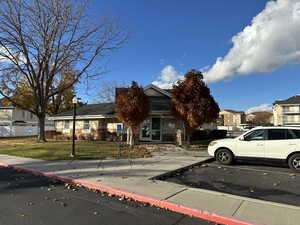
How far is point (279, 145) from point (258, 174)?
1.75 meters

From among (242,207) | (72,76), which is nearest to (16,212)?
(242,207)

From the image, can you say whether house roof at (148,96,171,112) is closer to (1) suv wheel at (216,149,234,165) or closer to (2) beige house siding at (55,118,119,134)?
(2) beige house siding at (55,118,119,134)

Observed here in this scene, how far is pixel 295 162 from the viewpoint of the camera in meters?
8.47

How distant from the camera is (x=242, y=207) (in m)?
4.58

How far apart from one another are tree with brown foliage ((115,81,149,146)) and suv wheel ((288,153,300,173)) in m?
9.19

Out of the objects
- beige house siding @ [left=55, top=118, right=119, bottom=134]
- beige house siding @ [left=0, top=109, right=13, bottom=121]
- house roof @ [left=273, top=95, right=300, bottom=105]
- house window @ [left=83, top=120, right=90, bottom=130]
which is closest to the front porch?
beige house siding @ [left=55, top=118, right=119, bottom=134]

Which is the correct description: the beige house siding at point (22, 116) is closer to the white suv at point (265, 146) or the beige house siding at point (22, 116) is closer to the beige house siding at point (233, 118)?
the white suv at point (265, 146)

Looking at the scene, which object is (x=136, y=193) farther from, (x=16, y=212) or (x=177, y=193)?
(x=16, y=212)

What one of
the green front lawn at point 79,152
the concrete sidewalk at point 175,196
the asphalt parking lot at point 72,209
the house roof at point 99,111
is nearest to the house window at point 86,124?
the house roof at point 99,111

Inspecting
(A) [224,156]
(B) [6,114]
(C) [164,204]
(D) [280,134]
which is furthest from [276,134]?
(B) [6,114]

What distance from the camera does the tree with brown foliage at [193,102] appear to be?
14.2 m

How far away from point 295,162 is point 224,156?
277 centimetres

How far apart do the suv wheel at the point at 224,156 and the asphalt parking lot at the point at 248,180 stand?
1.04ft

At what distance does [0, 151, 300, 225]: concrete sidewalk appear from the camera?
416 cm
